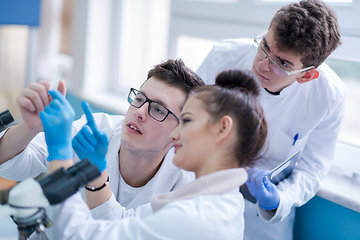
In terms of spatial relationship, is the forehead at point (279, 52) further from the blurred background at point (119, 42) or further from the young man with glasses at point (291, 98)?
the blurred background at point (119, 42)

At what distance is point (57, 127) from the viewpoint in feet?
3.10

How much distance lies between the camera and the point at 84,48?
327 centimetres

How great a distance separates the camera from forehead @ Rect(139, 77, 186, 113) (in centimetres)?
149

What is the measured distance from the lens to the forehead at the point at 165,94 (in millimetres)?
1489

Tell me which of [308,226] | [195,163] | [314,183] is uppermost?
[195,163]

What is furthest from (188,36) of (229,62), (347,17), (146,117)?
(146,117)

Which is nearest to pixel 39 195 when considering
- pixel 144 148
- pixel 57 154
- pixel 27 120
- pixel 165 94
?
pixel 57 154

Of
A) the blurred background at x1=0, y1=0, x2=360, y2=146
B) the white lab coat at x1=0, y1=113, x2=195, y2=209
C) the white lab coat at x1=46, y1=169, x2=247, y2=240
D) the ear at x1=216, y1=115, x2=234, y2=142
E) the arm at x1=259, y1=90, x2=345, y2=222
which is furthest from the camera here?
the blurred background at x1=0, y1=0, x2=360, y2=146

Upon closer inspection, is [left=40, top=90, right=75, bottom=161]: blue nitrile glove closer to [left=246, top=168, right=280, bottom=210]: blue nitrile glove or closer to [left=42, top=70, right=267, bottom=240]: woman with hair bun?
[left=42, top=70, right=267, bottom=240]: woman with hair bun

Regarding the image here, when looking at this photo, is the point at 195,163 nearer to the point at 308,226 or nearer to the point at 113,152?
the point at 113,152

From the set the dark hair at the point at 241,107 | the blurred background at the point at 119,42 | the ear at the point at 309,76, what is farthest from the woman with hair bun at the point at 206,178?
the blurred background at the point at 119,42

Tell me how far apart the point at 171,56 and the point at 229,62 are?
1.15 m

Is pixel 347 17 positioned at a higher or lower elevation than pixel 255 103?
higher

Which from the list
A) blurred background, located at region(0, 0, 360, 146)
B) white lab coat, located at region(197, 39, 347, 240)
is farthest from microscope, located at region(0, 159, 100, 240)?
blurred background, located at region(0, 0, 360, 146)
